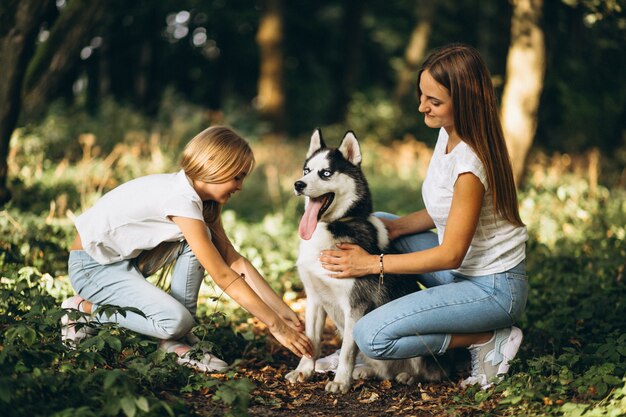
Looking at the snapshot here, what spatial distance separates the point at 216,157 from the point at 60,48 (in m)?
3.96

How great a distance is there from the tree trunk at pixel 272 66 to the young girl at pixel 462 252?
44.1ft

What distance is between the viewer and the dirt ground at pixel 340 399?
3.32 m

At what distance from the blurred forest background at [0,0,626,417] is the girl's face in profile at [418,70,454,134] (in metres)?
1.32

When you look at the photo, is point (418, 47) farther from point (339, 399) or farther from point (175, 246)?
point (339, 399)

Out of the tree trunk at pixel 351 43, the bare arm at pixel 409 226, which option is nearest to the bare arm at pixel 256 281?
the bare arm at pixel 409 226

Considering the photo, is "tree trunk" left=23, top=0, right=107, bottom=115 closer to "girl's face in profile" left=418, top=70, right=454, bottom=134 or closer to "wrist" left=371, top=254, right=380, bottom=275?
"girl's face in profile" left=418, top=70, right=454, bottom=134

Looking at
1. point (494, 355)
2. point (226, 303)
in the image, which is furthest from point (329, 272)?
point (226, 303)

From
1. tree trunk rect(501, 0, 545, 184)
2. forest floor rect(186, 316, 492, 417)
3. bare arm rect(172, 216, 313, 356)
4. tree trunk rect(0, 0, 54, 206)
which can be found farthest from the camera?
tree trunk rect(501, 0, 545, 184)

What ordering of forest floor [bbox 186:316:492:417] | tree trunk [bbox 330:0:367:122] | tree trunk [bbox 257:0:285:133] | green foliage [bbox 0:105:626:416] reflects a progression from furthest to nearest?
tree trunk [bbox 330:0:367:122]
tree trunk [bbox 257:0:285:133]
forest floor [bbox 186:316:492:417]
green foliage [bbox 0:105:626:416]

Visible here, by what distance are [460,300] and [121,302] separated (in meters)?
1.84

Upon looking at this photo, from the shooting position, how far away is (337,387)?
368cm

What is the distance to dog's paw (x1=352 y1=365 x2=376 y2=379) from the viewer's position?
3943 millimetres

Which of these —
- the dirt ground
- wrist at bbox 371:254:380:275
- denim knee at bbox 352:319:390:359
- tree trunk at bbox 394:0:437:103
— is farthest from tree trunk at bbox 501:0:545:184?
tree trunk at bbox 394:0:437:103

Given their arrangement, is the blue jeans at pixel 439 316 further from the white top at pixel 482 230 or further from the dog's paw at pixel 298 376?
the dog's paw at pixel 298 376
